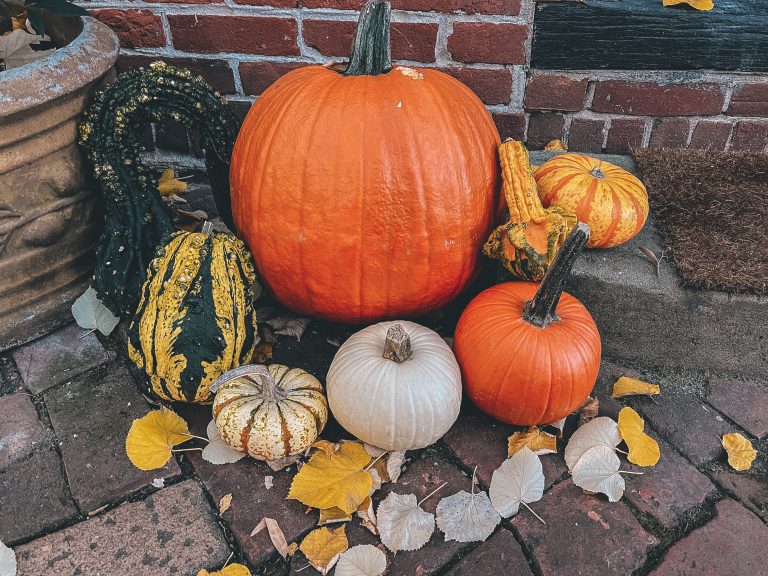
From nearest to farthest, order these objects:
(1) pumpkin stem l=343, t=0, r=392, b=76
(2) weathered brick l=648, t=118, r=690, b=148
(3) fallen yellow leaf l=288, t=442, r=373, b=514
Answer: (3) fallen yellow leaf l=288, t=442, r=373, b=514
(1) pumpkin stem l=343, t=0, r=392, b=76
(2) weathered brick l=648, t=118, r=690, b=148

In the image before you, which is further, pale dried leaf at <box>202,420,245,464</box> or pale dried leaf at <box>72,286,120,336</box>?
pale dried leaf at <box>72,286,120,336</box>

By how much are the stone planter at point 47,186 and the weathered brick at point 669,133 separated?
6.39ft

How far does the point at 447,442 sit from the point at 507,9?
4.86ft

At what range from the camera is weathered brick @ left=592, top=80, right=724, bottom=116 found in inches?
88.7

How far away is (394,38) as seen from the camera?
88.0 inches

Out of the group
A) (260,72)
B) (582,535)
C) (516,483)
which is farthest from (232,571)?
(260,72)

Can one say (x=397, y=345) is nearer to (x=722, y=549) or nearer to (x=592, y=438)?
(x=592, y=438)

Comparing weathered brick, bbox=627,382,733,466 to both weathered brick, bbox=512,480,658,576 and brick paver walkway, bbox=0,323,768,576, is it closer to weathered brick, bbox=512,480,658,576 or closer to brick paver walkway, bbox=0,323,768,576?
brick paver walkway, bbox=0,323,768,576

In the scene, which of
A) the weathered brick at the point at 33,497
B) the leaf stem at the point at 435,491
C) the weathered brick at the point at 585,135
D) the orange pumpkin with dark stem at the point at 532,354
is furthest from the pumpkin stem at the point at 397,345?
the weathered brick at the point at 585,135

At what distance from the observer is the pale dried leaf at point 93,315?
1.98 meters

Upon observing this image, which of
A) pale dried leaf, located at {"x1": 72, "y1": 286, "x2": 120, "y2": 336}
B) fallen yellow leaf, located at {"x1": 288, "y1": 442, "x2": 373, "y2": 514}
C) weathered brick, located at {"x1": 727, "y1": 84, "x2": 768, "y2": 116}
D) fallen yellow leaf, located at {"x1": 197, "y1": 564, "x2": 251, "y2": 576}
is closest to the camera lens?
fallen yellow leaf, located at {"x1": 197, "y1": 564, "x2": 251, "y2": 576}

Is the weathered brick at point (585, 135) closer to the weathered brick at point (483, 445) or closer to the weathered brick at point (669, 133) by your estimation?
the weathered brick at point (669, 133)

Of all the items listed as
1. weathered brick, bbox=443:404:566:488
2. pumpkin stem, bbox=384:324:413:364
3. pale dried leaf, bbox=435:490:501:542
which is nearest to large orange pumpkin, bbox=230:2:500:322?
pumpkin stem, bbox=384:324:413:364

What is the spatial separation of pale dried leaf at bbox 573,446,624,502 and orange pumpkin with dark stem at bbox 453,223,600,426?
13 cm
